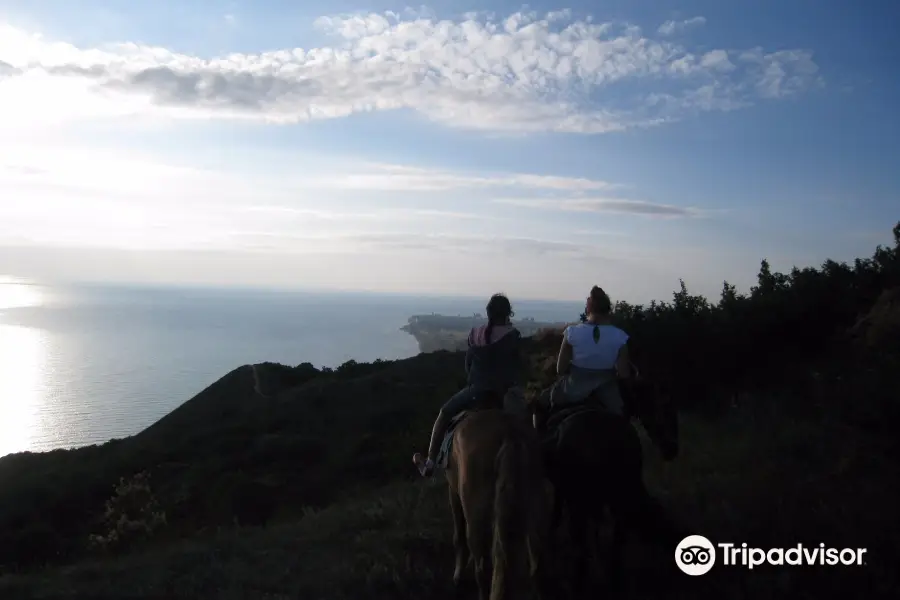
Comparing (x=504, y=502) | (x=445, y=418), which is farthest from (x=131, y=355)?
(x=504, y=502)

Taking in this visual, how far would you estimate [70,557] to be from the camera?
48.5 ft

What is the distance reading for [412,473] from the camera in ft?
54.2

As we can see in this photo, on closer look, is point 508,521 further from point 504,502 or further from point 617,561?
point 617,561

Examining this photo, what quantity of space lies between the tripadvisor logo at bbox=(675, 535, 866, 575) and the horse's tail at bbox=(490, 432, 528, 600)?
245 centimetres

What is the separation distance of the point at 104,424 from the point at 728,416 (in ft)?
184

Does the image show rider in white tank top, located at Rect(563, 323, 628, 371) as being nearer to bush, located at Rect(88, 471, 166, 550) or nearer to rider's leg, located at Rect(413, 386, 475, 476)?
rider's leg, located at Rect(413, 386, 475, 476)

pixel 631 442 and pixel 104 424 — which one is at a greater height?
pixel 631 442

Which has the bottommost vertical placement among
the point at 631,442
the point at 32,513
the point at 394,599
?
the point at 32,513

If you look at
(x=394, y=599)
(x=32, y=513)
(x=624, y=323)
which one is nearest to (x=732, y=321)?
(x=624, y=323)

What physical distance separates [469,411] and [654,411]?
6.37ft

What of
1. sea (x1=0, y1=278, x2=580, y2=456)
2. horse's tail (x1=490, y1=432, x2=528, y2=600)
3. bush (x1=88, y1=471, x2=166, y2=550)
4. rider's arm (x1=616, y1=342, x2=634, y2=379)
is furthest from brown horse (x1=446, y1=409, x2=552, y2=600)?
sea (x1=0, y1=278, x2=580, y2=456)

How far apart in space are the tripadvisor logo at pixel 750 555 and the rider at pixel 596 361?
140 centimetres

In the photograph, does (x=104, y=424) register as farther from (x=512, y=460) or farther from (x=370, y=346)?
(x=512, y=460)

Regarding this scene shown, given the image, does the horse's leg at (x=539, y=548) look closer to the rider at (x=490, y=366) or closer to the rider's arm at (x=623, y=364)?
the rider at (x=490, y=366)
